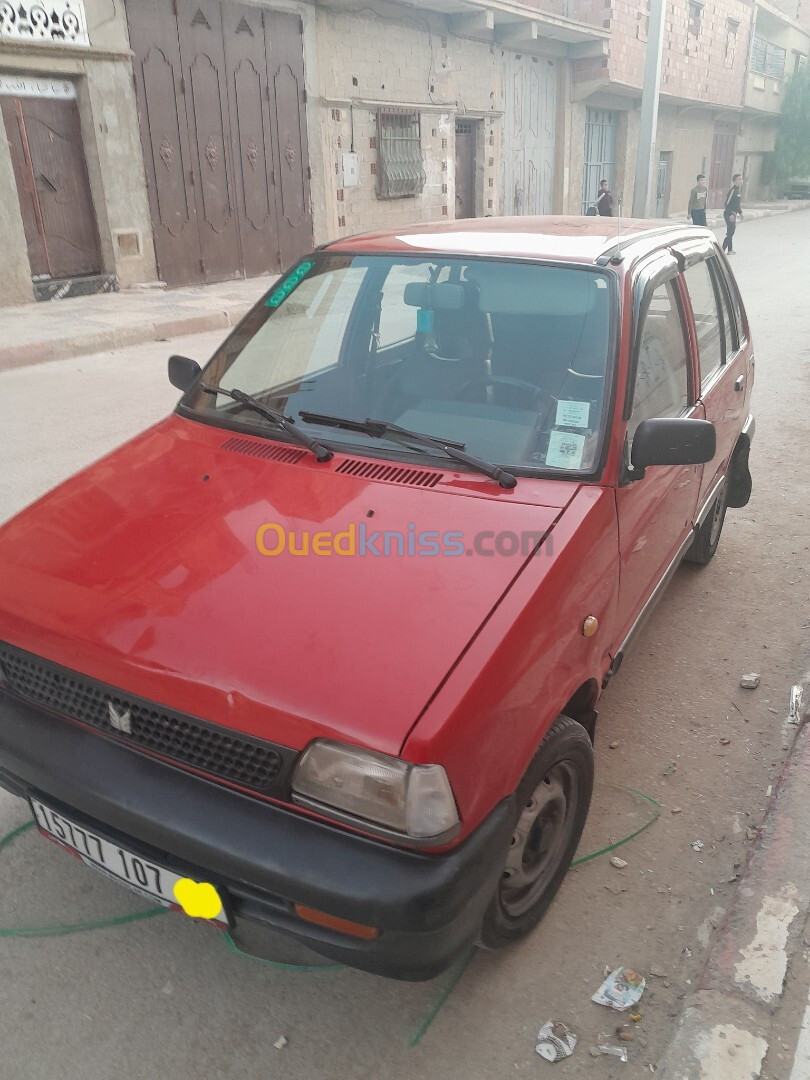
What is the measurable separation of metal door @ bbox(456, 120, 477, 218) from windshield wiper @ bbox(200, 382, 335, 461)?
18.5 meters

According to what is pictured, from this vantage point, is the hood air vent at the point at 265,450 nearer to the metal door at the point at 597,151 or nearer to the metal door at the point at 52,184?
the metal door at the point at 52,184

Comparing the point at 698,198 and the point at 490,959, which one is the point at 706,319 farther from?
the point at 698,198

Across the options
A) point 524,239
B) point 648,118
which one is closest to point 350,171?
point 648,118

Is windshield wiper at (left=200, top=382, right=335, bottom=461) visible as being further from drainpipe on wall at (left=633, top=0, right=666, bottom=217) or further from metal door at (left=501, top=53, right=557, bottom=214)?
metal door at (left=501, top=53, right=557, bottom=214)

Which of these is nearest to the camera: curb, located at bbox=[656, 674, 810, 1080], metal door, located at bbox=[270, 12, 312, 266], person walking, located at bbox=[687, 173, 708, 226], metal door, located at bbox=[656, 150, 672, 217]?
curb, located at bbox=[656, 674, 810, 1080]

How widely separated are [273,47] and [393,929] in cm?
1589

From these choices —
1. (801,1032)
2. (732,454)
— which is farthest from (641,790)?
(732,454)

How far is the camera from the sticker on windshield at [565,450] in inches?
96.9

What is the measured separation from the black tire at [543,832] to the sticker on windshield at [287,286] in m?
1.94

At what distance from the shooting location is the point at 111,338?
10039mm

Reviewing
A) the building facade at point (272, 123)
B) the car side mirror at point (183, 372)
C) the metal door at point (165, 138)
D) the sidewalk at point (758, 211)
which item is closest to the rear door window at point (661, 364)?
the car side mirror at point (183, 372)

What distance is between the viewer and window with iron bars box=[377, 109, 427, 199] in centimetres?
1719

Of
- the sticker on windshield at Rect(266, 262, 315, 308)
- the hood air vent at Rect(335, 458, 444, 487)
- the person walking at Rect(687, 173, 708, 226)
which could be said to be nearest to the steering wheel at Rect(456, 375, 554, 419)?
the hood air vent at Rect(335, 458, 444, 487)

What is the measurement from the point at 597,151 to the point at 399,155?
11413mm
